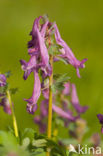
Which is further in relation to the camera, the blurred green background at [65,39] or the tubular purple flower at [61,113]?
the blurred green background at [65,39]

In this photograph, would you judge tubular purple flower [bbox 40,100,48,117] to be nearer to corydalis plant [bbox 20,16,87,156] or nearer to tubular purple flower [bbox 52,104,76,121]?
tubular purple flower [bbox 52,104,76,121]

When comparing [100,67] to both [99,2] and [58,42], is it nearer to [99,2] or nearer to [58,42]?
[99,2]

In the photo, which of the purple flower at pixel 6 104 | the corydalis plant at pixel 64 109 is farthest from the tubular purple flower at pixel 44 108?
the purple flower at pixel 6 104

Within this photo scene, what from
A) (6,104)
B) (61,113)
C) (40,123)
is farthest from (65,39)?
(6,104)

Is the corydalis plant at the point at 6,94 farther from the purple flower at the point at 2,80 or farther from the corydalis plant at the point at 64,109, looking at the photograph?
the corydalis plant at the point at 64,109

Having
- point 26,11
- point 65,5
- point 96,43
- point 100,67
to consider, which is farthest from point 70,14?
point 100,67

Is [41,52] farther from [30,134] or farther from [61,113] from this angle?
[61,113]

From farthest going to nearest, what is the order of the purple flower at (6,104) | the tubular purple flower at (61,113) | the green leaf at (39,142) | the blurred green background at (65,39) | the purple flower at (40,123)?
the blurred green background at (65,39), the purple flower at (40,123), the tubular purple flower at (61,113), the purple flower at (6,104), the green leaf at (39,142)

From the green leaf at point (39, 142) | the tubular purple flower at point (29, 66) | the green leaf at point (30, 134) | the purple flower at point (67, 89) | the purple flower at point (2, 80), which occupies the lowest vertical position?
the green leaf at point (39, 142)
